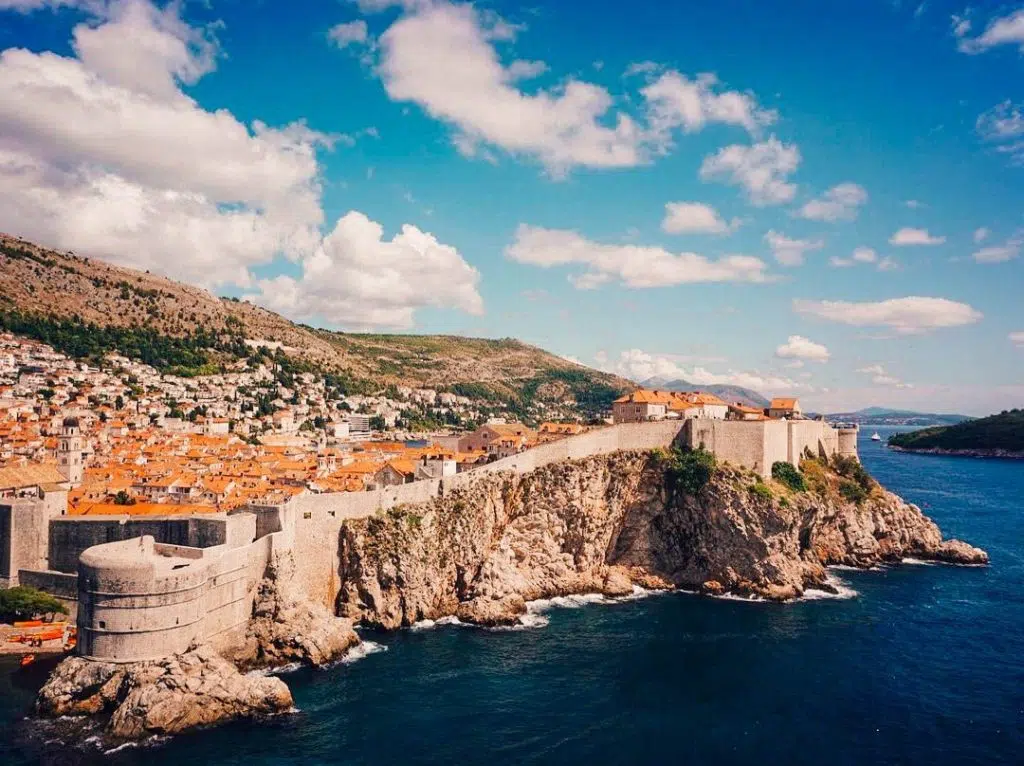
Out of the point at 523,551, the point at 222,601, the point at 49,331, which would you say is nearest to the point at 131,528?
the point at 222,601

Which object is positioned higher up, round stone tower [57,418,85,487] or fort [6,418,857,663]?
round stone tower [57,418,85,487]

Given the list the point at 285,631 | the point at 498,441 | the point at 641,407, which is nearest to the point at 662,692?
the point at 285,631

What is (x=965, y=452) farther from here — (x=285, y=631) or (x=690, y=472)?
(x=285, y=631)

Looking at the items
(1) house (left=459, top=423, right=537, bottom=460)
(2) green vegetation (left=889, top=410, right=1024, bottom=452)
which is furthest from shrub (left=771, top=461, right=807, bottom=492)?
(2) green vegetation (left=889, top=410, right=1024, bottom=452)

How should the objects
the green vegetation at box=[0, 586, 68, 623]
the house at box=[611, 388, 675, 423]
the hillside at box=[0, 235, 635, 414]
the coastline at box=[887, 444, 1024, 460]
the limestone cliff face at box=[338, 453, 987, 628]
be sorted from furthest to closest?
the coastline at box=[887, 444, 1024, 460] → the hillside at box=[0, 235, 635, 414] → the house at box=[611, 388, 675, 423] → the limestone cliff face at box=[338, 453, 987, 628] → the green vegetation at box=[0, 586, 68, 623]

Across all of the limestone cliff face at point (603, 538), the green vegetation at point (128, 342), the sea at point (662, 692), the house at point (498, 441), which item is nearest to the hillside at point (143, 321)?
the green vegetation at point (128, 342)

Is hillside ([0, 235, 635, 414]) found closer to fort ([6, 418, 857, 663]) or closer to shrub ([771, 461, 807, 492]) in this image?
fort ([6, 418, 857, 663])

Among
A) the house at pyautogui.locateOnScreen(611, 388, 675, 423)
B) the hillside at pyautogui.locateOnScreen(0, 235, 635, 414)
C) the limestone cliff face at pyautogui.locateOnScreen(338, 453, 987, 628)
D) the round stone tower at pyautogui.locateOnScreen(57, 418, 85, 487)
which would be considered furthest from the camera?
the hillside at pyautogui.locateOnScreen(0, 235, 635, 414)
